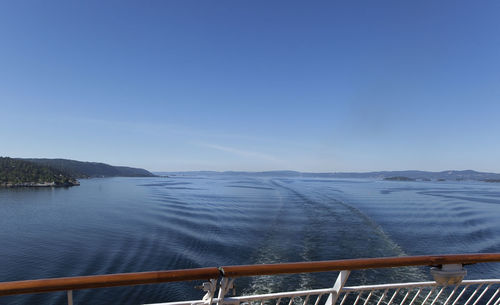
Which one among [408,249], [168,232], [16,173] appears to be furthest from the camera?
[16,173]

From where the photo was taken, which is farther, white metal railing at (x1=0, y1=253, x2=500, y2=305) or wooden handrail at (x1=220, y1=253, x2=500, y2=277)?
wooden handrail at (x1=220, y1=253, x2=500, y2=277)

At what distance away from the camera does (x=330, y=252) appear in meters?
11.0

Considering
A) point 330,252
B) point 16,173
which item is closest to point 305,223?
point 330,252

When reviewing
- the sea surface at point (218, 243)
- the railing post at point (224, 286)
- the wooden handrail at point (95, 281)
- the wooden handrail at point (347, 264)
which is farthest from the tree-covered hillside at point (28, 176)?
the wooden handrail at point (347, 264)

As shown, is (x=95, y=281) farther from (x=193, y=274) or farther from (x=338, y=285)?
(x=338, y=285)

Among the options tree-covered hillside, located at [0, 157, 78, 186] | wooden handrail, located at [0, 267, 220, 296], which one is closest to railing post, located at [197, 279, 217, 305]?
wooden handrail, located at [0, 267, 220, 296]

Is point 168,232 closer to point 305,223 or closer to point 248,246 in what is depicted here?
point 248,246

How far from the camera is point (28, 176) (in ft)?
215

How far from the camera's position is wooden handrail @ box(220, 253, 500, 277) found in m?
1.68

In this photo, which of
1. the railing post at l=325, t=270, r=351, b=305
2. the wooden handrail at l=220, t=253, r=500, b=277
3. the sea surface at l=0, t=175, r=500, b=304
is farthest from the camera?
the sea surface at l=0, t=175, r=500, b=304

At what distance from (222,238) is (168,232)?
343 cm

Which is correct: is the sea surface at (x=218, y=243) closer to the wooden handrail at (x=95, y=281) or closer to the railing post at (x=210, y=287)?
the railing post at (x=210, y=287)

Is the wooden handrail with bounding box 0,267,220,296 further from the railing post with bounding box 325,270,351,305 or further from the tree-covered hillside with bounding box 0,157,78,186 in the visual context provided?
the tree-covered hillside with bounding box 0,157,78,186

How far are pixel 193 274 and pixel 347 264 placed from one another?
3.56ft
